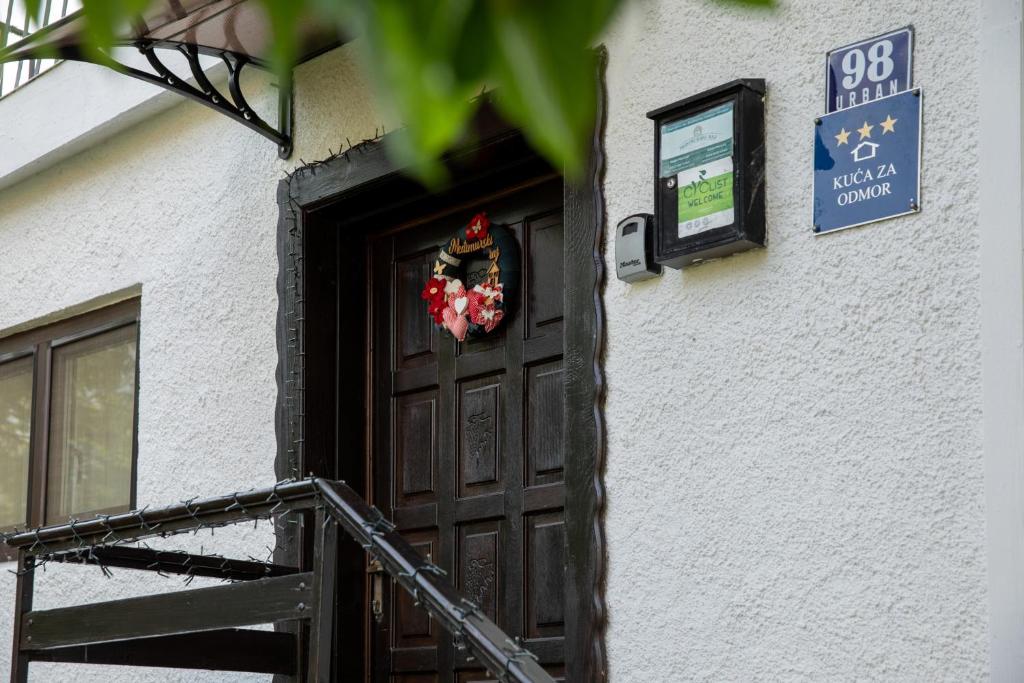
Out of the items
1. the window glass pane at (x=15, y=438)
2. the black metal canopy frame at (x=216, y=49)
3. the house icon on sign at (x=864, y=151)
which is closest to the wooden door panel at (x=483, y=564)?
the black metal canopy frame at (x=216, y=49)

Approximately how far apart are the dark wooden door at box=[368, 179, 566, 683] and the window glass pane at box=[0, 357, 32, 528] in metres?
2.36

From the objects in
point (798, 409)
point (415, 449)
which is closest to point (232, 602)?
point (798, 409)

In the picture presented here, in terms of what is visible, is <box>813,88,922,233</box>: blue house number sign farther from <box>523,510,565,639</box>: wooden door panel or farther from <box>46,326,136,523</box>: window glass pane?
<box>46,326,136,523</box>: window glass pane

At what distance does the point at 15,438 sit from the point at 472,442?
3034mm

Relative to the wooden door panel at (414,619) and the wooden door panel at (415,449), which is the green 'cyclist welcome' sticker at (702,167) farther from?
the wooden door panel at (414,619)

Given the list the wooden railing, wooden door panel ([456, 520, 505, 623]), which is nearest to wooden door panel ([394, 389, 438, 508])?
wooden door panel ([456, 520, 505, 623])

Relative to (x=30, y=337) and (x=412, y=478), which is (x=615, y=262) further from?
(x=30, y=337)

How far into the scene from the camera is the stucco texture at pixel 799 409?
3223 millimetres

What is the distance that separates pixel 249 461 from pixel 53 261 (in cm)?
180

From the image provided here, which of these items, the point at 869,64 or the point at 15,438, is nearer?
the point at 869,64

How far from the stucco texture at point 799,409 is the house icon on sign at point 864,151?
152 millimetres

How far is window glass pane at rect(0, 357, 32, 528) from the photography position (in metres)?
6.77

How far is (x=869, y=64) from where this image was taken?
11.4 ft

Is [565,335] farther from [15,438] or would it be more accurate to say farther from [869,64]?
[15,438]
